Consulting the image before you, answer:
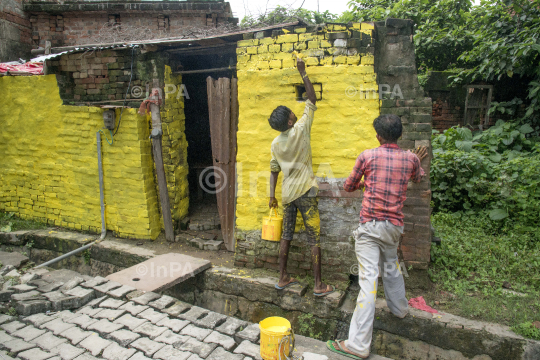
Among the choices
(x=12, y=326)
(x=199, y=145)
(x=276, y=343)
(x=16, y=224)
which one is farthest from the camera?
(x=199, y=145)

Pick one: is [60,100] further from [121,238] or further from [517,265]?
[517,265]

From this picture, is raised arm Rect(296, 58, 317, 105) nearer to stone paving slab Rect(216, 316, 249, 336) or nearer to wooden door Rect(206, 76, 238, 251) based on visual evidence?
wooden door Rect(206, 76, 238, 251)

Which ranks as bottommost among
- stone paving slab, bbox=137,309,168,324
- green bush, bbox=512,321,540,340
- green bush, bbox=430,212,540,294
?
stone paving slab, bbox=137,309,168,324

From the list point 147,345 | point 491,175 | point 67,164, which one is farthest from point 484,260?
point 67,164

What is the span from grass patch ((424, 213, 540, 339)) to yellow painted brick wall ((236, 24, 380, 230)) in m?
1.66

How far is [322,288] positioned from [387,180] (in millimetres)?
1437

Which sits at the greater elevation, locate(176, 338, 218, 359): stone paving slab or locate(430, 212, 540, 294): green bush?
locate(430, 212, 540, 294): green bush

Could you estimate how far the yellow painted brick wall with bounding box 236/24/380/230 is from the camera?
377 cm

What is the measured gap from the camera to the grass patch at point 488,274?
336cm

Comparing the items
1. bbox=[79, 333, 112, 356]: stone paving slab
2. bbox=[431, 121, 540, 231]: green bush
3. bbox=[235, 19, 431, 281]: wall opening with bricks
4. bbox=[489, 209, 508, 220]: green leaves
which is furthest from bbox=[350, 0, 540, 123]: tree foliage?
bbox=[79, 333, 112, 356]: stone paving slab

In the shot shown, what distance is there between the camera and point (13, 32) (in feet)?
26.2

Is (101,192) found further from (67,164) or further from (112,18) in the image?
(112,18)

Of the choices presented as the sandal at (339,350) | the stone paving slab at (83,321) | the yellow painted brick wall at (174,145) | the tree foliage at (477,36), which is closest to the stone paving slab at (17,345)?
the stone paving slab at (83,321)

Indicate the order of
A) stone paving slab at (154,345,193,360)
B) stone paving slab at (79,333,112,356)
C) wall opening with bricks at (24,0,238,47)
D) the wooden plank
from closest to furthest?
1. stone paving slab at (154,345,193,360)
2. stone paving slab at (79,333,112,356)
3. the wooden plank
4. wall opening with bricks at (24,0,238,47)
